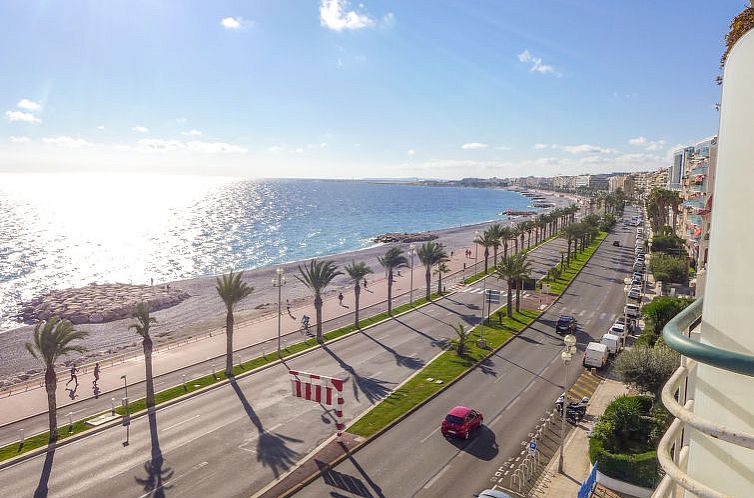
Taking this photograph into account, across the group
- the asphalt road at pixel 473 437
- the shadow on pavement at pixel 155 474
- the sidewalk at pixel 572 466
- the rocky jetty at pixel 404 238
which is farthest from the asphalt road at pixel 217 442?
the rocky jetty at pixel 404 238

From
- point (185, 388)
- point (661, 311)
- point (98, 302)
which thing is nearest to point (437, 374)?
point (185, 388)

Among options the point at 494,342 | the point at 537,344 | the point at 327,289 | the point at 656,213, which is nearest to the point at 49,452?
the point at 494,342

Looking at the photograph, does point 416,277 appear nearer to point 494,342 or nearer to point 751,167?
point 494,342

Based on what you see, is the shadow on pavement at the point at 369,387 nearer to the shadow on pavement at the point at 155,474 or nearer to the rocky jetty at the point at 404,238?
the shadow on pavement at the point at 155,474

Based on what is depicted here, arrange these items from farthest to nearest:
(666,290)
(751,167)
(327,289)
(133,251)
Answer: (133,251)
(327,289)
(666,290)
(751,167)

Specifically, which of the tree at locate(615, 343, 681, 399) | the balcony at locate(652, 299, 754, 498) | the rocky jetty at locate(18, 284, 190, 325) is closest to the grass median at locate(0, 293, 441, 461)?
the tree at locate(615, 343, 681, 399)
